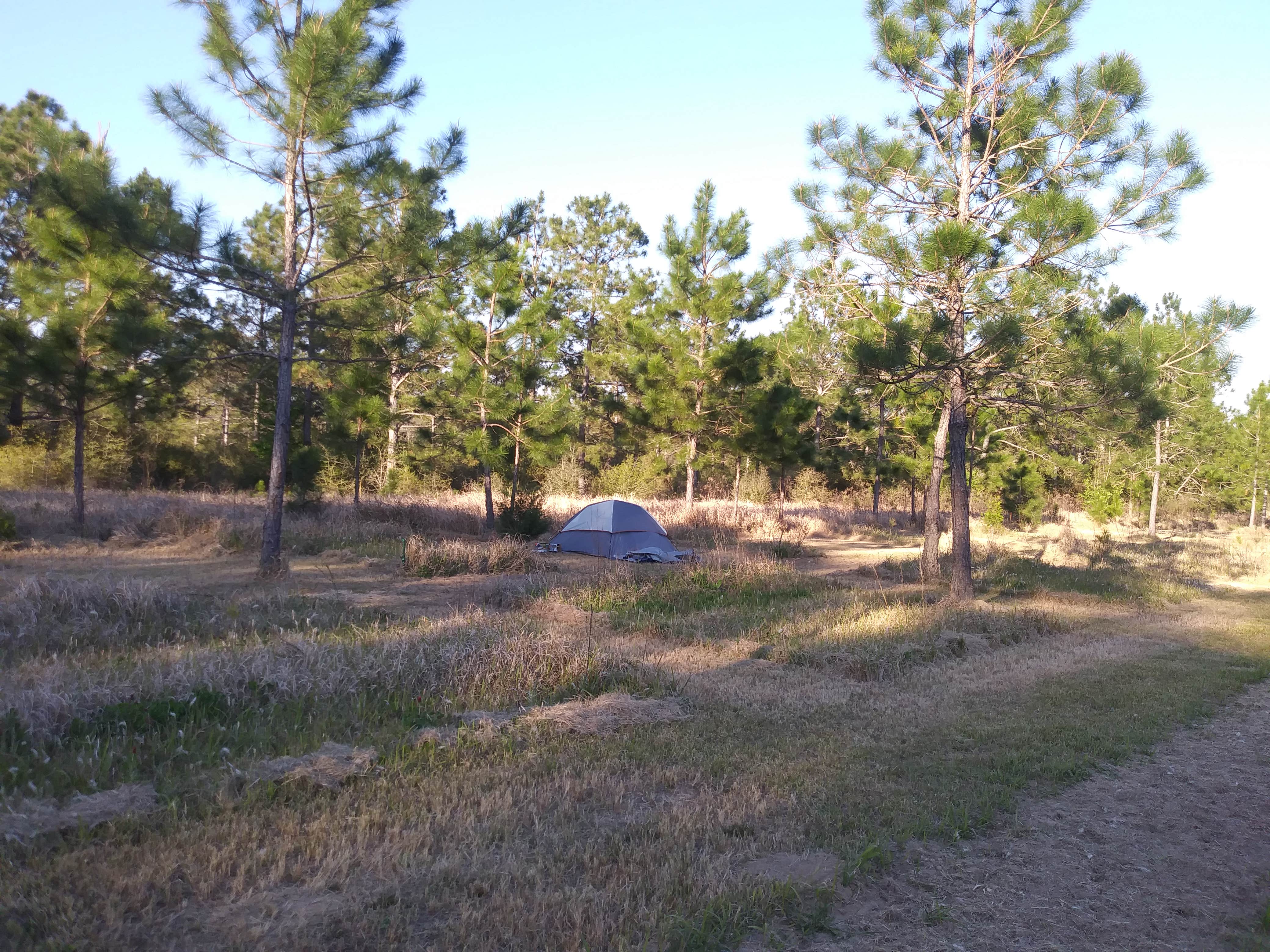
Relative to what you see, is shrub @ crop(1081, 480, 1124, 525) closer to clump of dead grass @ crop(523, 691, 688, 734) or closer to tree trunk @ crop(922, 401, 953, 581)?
tree trunk @ crop(922, 401, 953, 581)

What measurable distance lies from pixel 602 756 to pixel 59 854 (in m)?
2.73

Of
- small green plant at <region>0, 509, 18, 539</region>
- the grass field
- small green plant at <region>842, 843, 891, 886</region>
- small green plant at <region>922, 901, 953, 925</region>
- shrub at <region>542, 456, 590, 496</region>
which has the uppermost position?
shrub at <region>542, 456, 590, 496</region>

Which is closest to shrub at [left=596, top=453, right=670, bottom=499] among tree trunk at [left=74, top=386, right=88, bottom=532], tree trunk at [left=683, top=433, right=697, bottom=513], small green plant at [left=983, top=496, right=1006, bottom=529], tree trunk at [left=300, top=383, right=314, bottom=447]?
tree trunk at [left=683, top=433, right=697, bottom=513]

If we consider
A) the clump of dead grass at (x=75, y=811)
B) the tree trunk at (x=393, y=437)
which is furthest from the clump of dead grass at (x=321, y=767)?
the tree trunk at (x=393, y=437)

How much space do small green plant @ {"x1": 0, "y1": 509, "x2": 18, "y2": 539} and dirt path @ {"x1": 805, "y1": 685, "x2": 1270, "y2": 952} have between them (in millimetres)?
14963

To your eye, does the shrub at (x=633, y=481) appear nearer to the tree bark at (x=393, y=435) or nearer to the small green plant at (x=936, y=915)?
the tree bark at (x=393, y=435)

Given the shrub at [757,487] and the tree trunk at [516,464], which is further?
the shrub at [757,487]

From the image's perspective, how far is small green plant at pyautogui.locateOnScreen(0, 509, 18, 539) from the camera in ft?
43.8

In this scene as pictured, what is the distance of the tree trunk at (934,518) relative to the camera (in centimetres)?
1380

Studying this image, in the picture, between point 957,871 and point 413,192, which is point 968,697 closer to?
point 957,871

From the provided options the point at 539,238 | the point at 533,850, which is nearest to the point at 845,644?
the point at 533,850

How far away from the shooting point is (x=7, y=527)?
44.0 ft

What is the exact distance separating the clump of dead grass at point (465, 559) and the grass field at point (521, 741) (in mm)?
990

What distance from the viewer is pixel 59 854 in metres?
3.39
